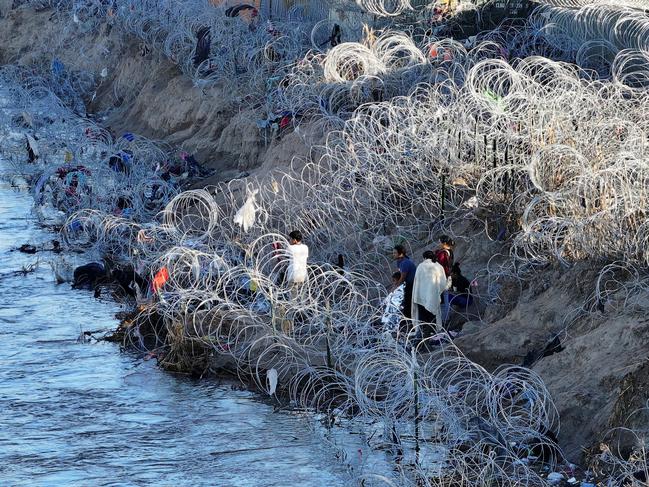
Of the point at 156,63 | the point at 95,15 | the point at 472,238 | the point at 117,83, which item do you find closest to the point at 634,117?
the point at 472,238

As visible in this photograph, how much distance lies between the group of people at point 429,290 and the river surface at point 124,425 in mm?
1755

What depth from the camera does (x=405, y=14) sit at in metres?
25.2

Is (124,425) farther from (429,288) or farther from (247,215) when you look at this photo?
(247,215)

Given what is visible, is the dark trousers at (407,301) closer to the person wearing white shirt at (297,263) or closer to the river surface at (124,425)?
the person wearing white shirt at (297,263)

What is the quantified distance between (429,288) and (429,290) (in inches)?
0.8

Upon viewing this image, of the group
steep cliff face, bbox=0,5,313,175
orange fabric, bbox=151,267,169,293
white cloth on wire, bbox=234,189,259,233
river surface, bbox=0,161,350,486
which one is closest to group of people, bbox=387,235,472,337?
river surface, bbox=0,161,350,486

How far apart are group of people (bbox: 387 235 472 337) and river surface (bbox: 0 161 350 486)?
1755 millimetres

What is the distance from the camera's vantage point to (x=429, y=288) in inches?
594

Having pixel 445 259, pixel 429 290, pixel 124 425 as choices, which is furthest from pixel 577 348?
pixel 124 425

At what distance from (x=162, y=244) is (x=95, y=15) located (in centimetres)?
2157

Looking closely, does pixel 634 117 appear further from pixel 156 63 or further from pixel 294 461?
pixel 156 63

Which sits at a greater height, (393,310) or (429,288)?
(429,288)

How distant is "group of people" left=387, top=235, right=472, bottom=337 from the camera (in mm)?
15102

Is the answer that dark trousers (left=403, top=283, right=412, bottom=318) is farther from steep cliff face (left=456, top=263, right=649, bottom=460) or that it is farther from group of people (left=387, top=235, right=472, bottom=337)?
steep cliff face (left=456, top=263, right=649, bottom=460)
